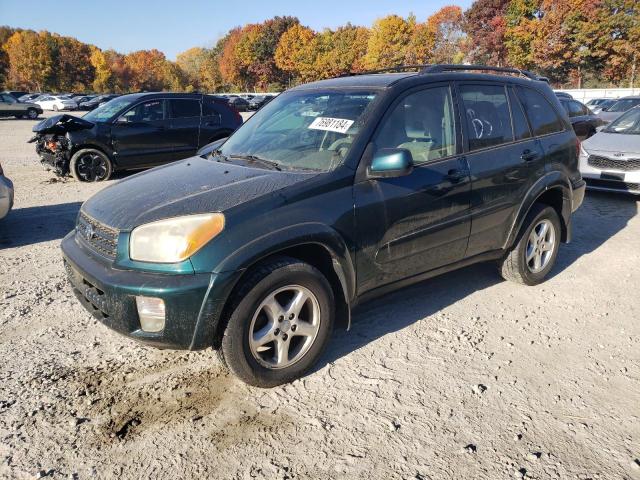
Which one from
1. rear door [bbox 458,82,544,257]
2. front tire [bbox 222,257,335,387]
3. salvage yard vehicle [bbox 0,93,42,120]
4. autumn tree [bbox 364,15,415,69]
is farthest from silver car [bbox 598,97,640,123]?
autumn tree [bbox 364,15,415,69]

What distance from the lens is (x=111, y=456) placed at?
2.49 m

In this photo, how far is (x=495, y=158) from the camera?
399 centimetres

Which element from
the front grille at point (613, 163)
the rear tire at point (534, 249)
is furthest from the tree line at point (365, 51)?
the rear tire at point (534, 249)

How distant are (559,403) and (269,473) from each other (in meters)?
1.74

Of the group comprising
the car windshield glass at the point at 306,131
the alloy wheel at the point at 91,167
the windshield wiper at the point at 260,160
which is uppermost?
the car windshield glass at the point at 306,131

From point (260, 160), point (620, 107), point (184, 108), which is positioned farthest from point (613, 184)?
point (620, 107)

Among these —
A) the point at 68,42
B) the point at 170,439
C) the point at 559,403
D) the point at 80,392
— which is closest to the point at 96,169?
the point at 80,392

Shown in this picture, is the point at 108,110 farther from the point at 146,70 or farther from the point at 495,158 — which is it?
the point at 146,70

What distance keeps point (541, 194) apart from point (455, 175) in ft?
4.05

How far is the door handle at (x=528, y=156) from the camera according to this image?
4.23 metres

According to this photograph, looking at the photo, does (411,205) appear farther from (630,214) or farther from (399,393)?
(630,214)

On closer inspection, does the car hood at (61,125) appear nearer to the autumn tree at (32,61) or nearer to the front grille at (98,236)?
the front grille at (98,236)

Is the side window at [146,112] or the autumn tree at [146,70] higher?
the autumn tree at [146,70]

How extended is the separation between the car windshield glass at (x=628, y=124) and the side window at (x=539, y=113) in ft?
16.4
